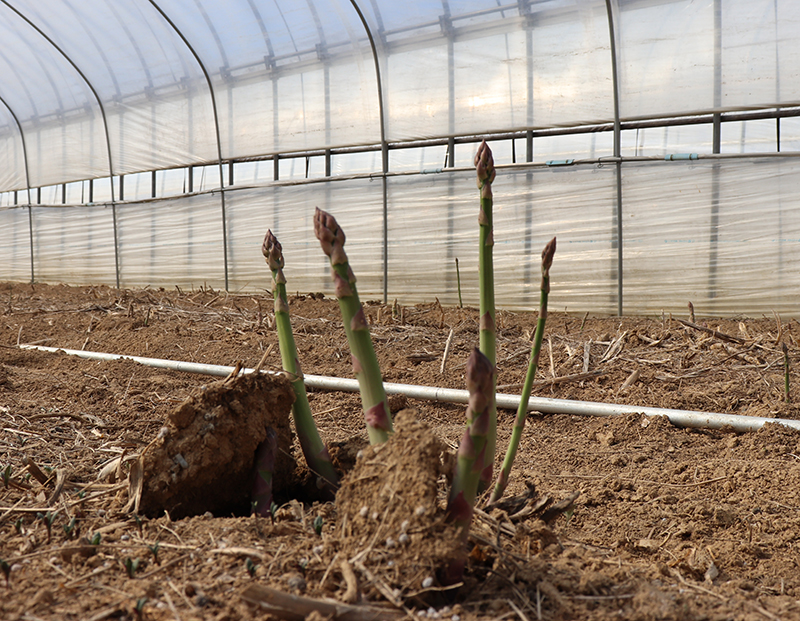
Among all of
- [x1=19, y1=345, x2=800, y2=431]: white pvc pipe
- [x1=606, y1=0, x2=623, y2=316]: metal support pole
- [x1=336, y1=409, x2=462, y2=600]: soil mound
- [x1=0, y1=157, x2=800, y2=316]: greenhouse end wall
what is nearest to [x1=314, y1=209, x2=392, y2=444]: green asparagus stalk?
[x1=336, y1=409, x2=462, y2=600]: soil mound

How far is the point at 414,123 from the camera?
25.0ft

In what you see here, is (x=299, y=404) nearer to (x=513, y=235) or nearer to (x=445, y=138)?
(x=513, y=235)

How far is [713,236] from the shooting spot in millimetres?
6418

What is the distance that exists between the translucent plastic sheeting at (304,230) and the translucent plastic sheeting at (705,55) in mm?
3306

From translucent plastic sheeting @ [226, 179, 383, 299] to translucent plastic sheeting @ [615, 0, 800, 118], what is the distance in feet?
10.8

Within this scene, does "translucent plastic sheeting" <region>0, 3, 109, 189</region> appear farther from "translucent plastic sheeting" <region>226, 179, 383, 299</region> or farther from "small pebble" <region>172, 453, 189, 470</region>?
"small pebble" <region>172, 453, 189, 470</region>

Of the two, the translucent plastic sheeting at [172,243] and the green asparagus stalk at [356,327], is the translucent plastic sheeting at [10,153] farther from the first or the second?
the green asparagus stalk at [356,327]

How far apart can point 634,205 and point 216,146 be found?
6238 millimetres

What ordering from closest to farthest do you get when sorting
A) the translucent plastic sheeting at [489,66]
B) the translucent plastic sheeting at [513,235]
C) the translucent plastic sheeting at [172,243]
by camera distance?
the translucent plastic sheeting at [489,66]
the translucent plastic sheeting at [513,235]
the translucent plastic sheeting at [172,243]

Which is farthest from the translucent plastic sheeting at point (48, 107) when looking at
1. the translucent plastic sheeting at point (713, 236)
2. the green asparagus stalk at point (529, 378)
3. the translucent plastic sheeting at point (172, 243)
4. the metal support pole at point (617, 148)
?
the green asparagus stalk at point (529, 378)

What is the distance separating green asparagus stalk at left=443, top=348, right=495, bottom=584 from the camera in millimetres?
980

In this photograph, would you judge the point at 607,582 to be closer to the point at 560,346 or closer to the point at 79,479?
the point at 79,479

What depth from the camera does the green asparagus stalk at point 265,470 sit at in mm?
1483

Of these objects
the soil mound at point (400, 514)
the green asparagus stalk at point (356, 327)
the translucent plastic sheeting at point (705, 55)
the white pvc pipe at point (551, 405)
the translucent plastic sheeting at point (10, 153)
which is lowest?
the white pvc pipe at point (551, 405)
